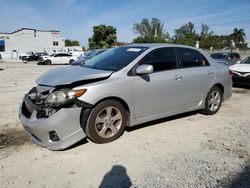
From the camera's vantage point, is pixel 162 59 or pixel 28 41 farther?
pixel 28 41

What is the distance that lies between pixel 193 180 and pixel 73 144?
185 cm

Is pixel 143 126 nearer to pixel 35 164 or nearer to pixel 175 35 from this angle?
pixel 35 164

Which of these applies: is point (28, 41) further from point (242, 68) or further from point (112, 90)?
point (112, 90)

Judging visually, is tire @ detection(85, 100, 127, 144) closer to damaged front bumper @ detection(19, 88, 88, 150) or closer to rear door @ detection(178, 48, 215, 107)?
damaged front bumper @ detection(19, 88, 88, 150)

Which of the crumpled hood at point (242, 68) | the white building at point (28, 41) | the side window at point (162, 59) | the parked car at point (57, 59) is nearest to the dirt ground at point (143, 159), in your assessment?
the side window at point (162, 59)

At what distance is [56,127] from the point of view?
3.73 metres

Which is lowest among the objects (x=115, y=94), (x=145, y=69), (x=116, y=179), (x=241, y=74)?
(x=116, y=179)

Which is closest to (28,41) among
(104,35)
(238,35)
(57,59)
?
(104,35)

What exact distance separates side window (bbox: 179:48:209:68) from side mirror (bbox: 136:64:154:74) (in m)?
1.22

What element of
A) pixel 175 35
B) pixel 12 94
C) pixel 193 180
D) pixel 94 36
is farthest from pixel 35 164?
pixel 175 35

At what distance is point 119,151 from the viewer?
13.3ft

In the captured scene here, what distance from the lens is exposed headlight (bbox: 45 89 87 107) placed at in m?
3.80

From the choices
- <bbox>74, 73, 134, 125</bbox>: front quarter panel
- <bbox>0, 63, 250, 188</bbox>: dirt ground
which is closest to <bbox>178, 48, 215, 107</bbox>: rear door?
<bbox>0, 63, 250, 188</bbox>: dirt ground

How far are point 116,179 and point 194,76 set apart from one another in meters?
3.06
